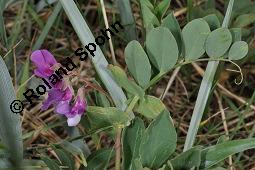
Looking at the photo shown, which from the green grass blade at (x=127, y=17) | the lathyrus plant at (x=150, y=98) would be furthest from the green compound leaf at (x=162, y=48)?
the green grass blade at (x=127, y=17)

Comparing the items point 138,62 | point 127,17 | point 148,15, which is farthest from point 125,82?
point 127,17

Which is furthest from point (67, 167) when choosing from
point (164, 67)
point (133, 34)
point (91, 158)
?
point (133, 34)

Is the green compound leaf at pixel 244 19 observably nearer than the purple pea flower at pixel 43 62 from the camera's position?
No

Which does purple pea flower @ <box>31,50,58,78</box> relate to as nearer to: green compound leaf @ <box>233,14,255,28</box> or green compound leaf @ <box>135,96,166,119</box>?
green compound leaf @ <box>135,96,166,119</box>

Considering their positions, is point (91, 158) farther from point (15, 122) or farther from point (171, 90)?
point (171, 90)

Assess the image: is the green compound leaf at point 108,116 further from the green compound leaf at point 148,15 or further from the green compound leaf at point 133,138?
the green compound leaf at point 148,15

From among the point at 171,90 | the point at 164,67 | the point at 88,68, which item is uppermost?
the point at 164,67

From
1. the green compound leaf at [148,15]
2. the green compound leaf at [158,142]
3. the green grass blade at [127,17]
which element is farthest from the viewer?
the green grass blade at [127,17]
